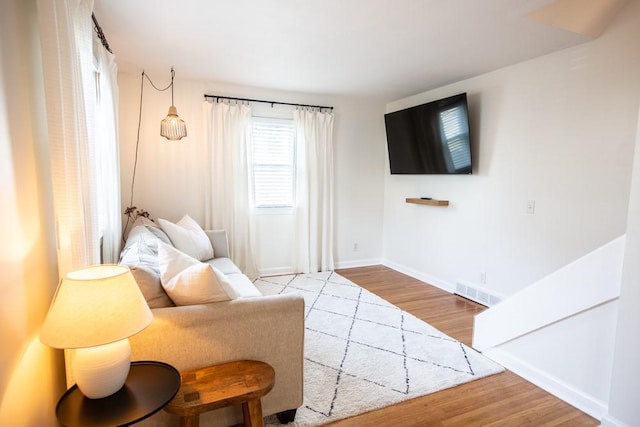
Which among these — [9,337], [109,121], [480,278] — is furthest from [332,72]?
[9,337]

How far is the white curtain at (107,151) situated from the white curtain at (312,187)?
7.32 feet

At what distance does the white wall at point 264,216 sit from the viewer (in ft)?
12.7

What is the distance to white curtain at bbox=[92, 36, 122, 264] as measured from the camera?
7.89 ft

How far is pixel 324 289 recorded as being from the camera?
4117 mm

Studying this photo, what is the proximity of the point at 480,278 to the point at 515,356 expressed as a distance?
139cm

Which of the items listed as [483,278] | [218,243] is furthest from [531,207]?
[218,243]

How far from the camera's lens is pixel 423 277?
4535 mm

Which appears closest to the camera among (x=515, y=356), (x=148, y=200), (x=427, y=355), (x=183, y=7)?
(x=183, y=7)

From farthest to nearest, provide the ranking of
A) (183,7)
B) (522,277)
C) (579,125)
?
(522,277) < (579,125) < (183,7)

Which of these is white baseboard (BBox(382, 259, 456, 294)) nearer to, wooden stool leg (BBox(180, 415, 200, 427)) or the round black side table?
wooden stool leg (BBox(180, 415, 200, 427))

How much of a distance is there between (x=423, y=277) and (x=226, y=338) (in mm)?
3399

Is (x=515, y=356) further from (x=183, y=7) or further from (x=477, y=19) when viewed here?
(x=183, y=7)

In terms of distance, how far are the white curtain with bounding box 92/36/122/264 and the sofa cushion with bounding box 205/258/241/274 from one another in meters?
0.85

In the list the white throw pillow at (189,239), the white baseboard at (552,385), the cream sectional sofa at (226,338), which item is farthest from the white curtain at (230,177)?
the white baseboard at (552,385)
